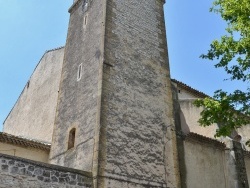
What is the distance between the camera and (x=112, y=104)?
1116cm

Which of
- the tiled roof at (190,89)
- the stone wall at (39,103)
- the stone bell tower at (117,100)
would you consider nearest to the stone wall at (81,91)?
the stone bell tower at (117,100)

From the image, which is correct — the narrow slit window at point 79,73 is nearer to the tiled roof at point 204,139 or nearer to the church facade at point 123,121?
the church facade at point 123,121

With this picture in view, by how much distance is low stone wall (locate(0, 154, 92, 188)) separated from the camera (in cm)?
847

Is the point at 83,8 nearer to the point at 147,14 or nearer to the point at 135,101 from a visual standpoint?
the point at 147,14

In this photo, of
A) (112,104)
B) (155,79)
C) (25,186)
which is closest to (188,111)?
(155,79)

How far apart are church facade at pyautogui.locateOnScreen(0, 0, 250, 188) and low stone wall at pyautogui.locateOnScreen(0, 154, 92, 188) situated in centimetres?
3

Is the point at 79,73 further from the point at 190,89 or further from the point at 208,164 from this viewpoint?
the point at 190,89

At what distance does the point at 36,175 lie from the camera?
8.91 metres

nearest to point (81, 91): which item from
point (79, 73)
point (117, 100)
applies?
point (79, 73)

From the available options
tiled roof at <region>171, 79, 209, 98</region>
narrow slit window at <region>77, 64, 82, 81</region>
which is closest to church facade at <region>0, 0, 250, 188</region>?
narrow slit window at <region>77, 64, 82, 81</region>

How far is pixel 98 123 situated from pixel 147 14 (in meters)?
6.21

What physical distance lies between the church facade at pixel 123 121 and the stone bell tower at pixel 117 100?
3 centimetres

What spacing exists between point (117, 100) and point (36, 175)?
3.75m

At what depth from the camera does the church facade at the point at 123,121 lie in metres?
10.3
